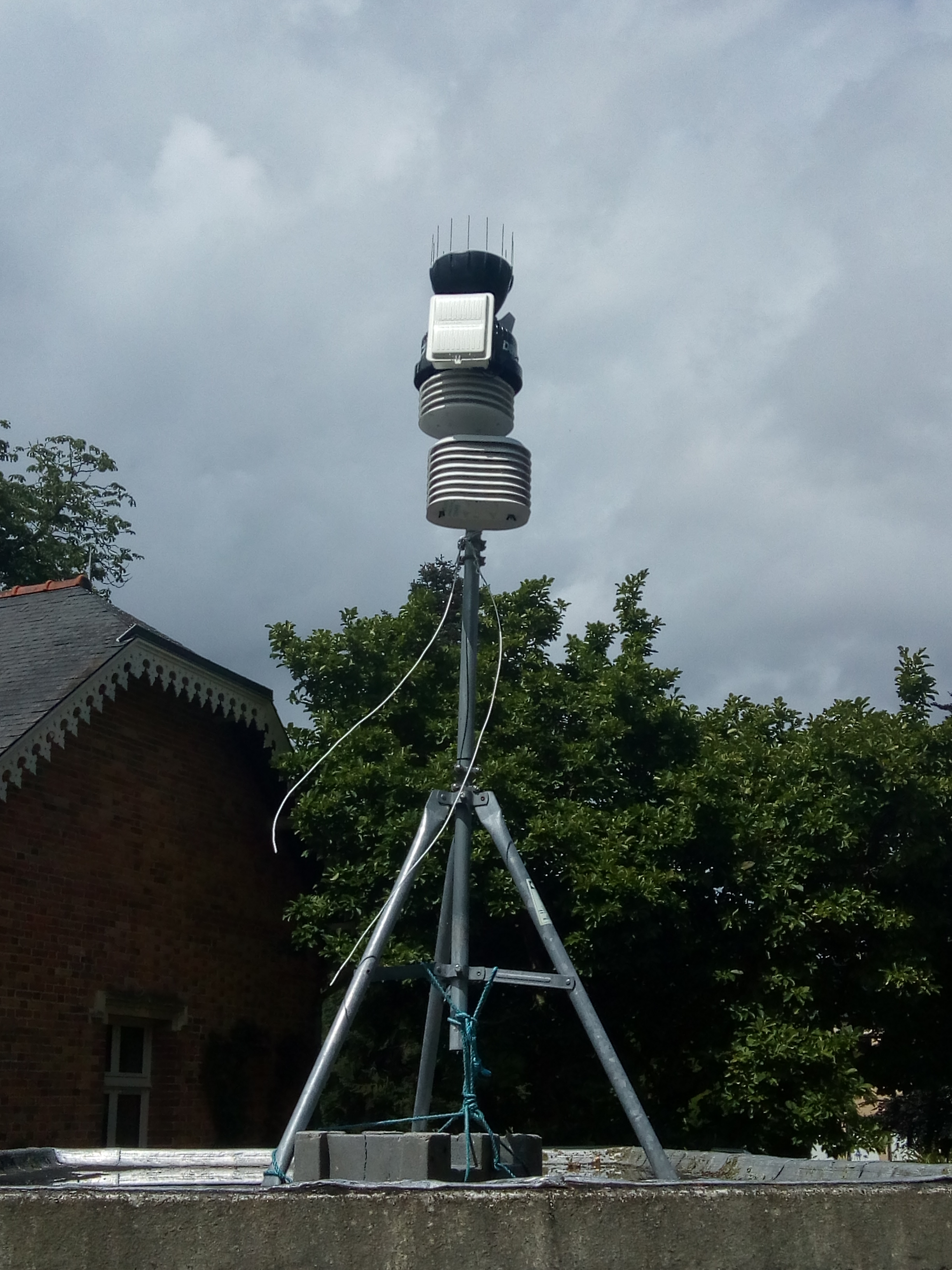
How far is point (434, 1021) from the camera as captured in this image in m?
6.40

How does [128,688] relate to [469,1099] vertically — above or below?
above

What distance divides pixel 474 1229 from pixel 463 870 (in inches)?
130

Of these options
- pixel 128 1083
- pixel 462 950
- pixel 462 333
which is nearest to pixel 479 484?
pixel 462 333

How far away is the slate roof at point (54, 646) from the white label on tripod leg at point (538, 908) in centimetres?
529

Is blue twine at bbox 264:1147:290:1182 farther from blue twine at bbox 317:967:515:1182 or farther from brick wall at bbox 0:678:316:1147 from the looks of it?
brick wall at bbox 0:678:316:1147

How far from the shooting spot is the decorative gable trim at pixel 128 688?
1005 centimetres

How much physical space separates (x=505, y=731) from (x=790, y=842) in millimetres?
2896

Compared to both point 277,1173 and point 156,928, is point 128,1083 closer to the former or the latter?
point 156,928

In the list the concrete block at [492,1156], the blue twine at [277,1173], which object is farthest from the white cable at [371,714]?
the concrete block at [492,1156]

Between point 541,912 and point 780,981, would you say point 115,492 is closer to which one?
point 780,981

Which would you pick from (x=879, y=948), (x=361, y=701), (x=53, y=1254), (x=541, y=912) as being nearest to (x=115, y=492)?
(x=361, y=701)

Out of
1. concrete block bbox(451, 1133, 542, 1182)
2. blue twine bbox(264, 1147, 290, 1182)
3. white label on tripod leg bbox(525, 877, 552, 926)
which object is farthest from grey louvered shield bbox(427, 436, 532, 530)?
blue twine bbox(264, 1147, 290, 1182)

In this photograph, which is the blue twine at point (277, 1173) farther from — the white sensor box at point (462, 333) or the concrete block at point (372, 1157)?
the white sensor box at point (462, 333)

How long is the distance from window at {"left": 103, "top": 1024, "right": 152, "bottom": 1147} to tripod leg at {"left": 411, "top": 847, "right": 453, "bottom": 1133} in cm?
571
